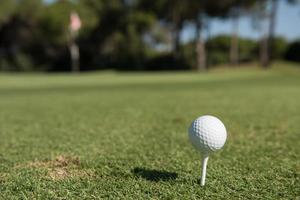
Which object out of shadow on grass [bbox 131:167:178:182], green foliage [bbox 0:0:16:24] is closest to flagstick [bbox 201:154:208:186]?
shadow on grass [bbox 131:167:178:182]

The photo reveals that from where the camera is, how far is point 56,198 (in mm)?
A: 2957

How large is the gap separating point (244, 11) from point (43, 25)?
20.5 metres

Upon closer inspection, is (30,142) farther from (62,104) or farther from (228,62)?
(228,62)

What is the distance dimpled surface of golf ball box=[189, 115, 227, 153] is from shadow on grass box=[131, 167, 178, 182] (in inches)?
19.0

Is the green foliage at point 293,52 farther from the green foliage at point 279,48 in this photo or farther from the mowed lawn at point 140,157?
the mowed lawn at point 140,157

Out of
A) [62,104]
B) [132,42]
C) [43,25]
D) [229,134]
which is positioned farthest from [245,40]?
[229,134]

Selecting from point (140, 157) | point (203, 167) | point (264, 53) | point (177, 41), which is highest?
point (177, 41)

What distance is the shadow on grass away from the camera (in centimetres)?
341

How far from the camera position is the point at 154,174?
3545 mm

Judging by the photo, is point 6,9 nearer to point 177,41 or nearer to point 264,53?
point 177,41

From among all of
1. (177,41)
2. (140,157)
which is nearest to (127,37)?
(177,41)

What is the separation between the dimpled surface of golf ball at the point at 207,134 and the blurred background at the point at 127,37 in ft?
122

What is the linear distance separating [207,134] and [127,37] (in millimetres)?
42965

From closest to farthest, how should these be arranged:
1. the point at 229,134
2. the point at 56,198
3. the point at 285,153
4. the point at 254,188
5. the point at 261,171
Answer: the point at 56,198
the point at 254,188
the point at 261,171
the point at 285,153
the point at 229,134
